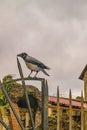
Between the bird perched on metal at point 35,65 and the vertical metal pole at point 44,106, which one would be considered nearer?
the vertical metal pole at point 44,106

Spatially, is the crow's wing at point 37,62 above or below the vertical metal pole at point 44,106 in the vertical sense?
above

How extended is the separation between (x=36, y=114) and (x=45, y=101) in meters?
10.2

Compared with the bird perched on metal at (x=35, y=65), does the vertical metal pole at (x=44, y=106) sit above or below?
below

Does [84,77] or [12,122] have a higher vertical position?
[84,77]

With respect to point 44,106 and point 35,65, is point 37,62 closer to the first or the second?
point 35,65

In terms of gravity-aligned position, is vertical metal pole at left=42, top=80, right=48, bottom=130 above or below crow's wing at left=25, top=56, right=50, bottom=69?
below

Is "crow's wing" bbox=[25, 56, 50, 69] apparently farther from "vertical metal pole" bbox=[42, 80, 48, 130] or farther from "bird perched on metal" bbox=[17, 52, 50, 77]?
"vertical metal pole" bbox=[42, 80, 48, 130]

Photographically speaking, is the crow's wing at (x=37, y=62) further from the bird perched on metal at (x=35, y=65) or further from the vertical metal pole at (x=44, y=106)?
the vertical metal pole at (x=44, y=106)

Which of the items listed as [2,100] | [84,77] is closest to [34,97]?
[2,100]

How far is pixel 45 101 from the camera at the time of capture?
3297 millimetres

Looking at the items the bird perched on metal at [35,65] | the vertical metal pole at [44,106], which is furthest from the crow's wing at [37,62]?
the vertical metal pole at [44,106]

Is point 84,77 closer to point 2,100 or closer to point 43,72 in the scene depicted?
point 2,100

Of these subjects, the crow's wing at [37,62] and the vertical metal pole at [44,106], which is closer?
the vertical metal pole at [44,106]

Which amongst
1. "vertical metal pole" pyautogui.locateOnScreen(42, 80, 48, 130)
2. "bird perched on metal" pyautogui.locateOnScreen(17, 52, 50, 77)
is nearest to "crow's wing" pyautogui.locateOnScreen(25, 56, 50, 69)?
"bird perched on metal" pyautogui.locateOnScreen(17, 52, 50, 77)
